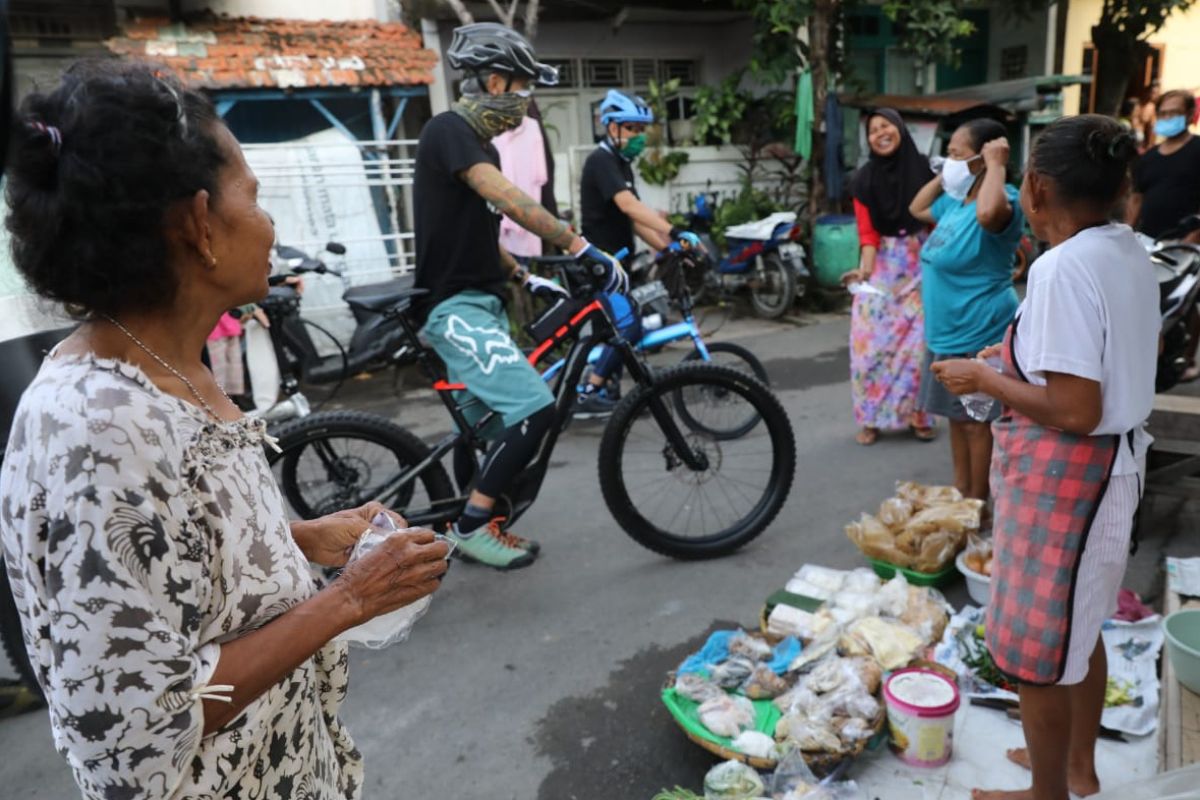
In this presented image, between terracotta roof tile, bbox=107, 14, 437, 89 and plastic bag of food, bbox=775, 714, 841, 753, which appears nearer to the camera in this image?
plastic bag of food, bbox=775, 714, 841, 753

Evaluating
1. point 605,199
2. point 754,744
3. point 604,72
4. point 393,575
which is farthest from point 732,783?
point 604,72

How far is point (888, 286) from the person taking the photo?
4.64 metres

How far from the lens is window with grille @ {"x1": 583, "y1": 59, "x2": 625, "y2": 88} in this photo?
9.82 metres

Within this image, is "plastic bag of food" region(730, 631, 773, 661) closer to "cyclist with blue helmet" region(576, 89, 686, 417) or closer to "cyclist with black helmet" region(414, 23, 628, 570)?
"cyclist with black helmet" region(414, 23, 628, 570)

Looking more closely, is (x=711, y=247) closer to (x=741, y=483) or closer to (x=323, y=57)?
(x=323, y=57)

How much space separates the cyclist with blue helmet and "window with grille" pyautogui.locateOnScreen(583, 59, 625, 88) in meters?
5.24

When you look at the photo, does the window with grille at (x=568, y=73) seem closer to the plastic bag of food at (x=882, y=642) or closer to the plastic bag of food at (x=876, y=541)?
the plastic bag of food at (x=876, y=541)

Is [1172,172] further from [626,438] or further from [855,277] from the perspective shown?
[626,438]

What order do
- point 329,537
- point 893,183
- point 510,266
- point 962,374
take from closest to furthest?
point 329,537
point 962,374
point 510,266
point 893,183

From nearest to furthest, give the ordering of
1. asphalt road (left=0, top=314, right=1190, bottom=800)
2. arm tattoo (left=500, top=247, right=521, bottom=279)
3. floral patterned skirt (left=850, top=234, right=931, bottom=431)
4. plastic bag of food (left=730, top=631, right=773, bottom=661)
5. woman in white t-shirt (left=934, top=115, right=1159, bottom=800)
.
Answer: woman in white t-shirt (left=934, top=115, right=1159, bottom=800)
asphalt road (left=0, top=314, right=1190, bottom=800)
plastic bag of food (left=730, top=631, right=773, bottom=661)
arm tattoo (left=500, top=247, right=521, bottom=279)
floral patterned skirt (left=850, top=234, right=931, bottom=431)

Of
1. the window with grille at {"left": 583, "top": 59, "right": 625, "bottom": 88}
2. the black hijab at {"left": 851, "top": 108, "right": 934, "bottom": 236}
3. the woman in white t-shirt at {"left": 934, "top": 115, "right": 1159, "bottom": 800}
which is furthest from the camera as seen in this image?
the window with grille at {"left": 583, "top": 59, "right": 625, "bottom": 88}

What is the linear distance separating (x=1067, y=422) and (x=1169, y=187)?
5.14 metres

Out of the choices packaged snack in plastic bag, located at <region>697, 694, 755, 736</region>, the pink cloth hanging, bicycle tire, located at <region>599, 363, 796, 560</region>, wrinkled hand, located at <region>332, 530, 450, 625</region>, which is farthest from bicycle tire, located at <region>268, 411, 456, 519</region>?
the pink cloth hanging

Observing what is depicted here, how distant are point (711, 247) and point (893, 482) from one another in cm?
510
